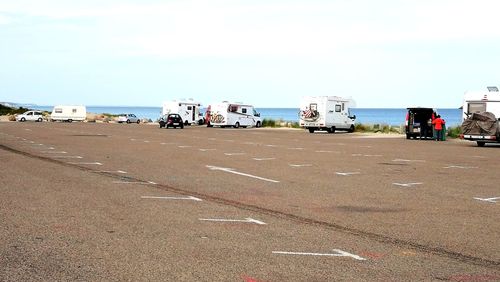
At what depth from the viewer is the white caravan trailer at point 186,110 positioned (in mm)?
75625

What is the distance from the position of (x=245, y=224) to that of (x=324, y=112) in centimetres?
4508

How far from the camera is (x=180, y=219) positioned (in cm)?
1038

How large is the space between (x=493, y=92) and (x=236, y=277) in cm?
3290

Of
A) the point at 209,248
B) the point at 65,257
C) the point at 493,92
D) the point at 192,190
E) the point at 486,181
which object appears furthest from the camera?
the point at 493,92

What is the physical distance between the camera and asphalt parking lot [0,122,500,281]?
7.18 metres

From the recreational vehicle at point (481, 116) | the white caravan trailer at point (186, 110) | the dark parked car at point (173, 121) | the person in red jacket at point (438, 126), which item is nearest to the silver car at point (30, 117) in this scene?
the white caravan trailer at point (186, 110)

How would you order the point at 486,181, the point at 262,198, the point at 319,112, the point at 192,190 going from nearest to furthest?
1. the point at 262,198
2. the point at 192,190
3. the point at 486,181
4. the point at 319,112

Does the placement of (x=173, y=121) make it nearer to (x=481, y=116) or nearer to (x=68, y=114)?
(x=481, y=116)

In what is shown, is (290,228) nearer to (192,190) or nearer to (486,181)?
(192,190)

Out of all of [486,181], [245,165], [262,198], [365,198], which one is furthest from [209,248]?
[245,165]

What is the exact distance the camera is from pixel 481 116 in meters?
34.8

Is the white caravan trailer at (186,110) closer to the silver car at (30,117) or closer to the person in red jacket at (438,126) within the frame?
the silver car at (30,117)

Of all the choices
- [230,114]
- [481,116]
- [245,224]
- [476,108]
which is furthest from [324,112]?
[245,224]

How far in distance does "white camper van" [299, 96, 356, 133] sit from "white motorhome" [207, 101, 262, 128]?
14.9m
